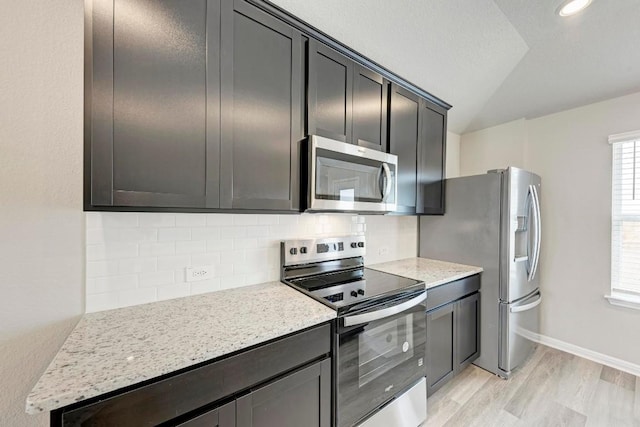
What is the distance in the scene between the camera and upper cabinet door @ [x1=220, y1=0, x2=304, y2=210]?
126 centimetres

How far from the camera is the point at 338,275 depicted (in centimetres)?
195

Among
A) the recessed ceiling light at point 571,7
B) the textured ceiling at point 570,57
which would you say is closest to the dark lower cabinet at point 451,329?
the textured ceiling at point 570,57

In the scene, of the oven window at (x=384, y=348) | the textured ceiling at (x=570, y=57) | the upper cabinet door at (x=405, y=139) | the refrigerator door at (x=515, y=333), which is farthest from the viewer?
the refrigerator door at (x=515, y=333)

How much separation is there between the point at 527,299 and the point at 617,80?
6.71 feet

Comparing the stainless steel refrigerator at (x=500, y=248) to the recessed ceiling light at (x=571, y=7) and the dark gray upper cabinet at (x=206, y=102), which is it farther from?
the dark gray upper cabinet at (x=206, y=102)

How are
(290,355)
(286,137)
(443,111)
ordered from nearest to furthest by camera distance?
(290,355), (286,137), (443,111)

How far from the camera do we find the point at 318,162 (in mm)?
1523

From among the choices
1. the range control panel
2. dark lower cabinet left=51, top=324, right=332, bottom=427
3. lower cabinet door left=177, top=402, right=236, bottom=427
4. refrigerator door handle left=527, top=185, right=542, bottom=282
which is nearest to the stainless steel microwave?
the range control panel

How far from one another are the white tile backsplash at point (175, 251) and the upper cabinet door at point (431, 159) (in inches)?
40.5

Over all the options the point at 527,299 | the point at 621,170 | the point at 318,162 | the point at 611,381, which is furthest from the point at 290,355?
the point at 621,170

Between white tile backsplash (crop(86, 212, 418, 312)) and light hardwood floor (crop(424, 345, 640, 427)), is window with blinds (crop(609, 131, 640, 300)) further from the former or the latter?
white tile backsplash (crop(86, 212, 418, 312))

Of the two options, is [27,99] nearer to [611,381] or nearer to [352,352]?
[352,352]

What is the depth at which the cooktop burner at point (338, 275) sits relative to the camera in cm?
146

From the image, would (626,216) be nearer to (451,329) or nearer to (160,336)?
(451,329)
